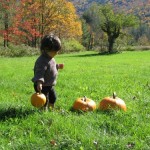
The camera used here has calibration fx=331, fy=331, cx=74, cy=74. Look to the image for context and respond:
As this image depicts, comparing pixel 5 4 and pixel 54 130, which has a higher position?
pixel 5 4

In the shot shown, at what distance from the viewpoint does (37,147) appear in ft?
14.3

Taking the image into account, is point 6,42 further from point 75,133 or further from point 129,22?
point 75,133

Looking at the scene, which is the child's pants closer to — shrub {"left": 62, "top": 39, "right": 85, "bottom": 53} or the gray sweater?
the gray sweater

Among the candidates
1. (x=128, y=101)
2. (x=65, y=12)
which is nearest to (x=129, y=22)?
(x=65, y=12)

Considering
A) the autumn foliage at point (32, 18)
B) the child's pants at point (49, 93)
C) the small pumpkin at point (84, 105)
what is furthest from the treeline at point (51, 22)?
the small pumpkin at point (84, 105)

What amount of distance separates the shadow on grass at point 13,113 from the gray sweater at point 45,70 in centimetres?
62

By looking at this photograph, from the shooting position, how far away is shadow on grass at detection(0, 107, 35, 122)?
5.77m

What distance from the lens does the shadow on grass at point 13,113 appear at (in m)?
5.77

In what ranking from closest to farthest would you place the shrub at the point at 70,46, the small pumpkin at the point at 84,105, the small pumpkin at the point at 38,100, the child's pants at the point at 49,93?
the small pumpkin at the point at 38,100
the small pumpkin at the point at 84,105
the child's pants at the point at 49,93
the shrub at the point at 70,46

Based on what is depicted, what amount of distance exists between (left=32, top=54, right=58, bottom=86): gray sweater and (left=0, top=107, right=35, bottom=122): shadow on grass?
2.03ft

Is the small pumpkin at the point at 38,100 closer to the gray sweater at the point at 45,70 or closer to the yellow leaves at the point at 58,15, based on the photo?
the gray sweater at the point at 45,70

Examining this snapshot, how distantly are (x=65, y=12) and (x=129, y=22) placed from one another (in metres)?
11.9

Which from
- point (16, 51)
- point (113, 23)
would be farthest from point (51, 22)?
point (16, 51)

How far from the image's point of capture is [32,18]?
172ft
